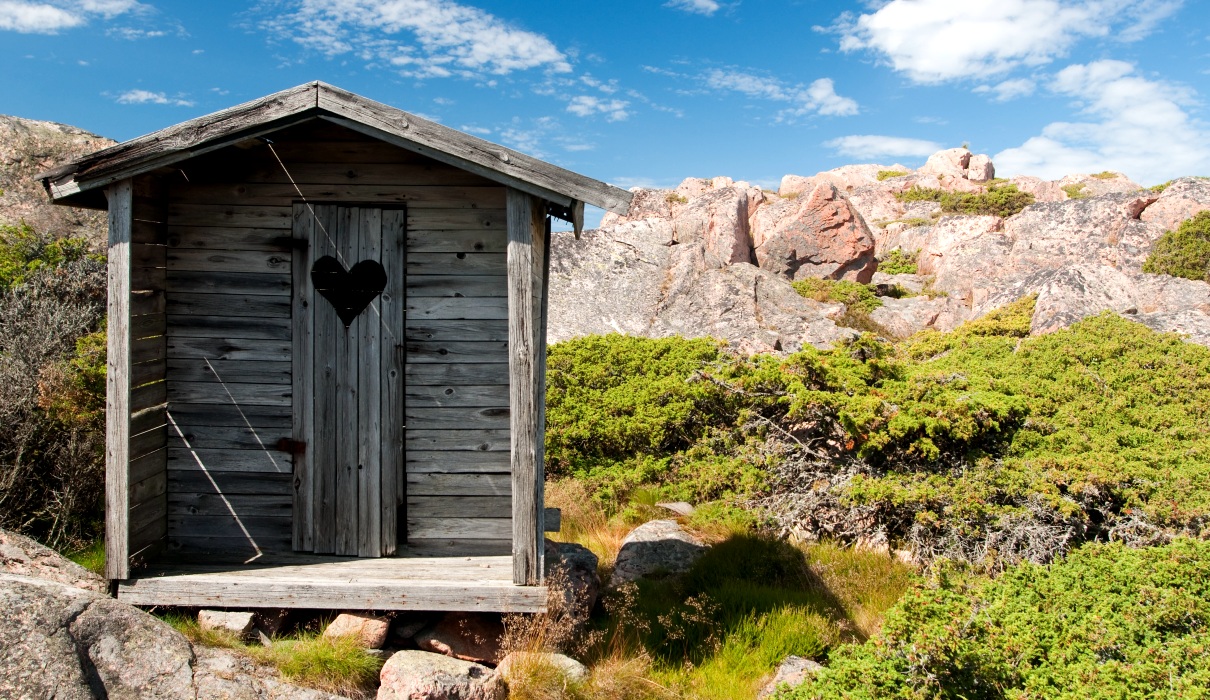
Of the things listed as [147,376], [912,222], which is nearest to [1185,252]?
[912,222]

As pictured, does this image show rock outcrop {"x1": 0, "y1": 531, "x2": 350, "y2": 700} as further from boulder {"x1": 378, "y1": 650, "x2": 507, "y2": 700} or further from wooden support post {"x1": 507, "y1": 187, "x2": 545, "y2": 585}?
wooden support post {"x1": 507, "y1": 187, "x2": 545, "y2": 585}

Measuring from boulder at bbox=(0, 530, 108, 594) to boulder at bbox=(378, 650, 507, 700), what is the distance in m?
2.02

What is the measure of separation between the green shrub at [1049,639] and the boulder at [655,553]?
2.17 meters

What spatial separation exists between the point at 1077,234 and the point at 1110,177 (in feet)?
81.3

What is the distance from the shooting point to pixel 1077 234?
23.5 m

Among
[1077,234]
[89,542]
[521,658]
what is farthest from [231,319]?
[1077,234]

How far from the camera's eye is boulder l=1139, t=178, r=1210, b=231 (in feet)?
72.5

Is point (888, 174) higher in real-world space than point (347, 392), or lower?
higher

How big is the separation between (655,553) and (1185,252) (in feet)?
63.7

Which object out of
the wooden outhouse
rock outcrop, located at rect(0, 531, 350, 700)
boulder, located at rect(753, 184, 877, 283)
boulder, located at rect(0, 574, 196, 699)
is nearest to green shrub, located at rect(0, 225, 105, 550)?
the wooden outhouse

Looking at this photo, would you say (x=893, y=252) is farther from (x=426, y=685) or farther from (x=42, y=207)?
(x=426, y=685)

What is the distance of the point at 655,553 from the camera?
673 centimetres


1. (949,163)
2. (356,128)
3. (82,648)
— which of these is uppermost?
(949,163)

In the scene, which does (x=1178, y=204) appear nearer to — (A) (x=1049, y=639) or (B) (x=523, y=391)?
(A) (x=1049, y=639)
